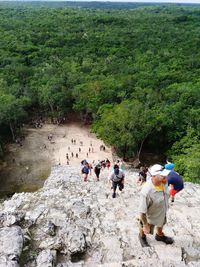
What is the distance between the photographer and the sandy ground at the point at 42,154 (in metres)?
26.9

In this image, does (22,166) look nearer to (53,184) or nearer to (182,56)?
(53,184)

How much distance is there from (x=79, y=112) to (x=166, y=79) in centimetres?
1270

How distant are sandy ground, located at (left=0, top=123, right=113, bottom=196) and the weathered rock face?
15845 mm

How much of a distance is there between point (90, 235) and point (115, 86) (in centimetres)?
3137

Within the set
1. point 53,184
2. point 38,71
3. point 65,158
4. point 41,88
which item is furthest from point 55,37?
point 53,184

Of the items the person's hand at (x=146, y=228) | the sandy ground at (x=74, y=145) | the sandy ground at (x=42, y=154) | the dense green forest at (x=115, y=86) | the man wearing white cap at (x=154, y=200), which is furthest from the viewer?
the sandy ground at (x=74, y=145)

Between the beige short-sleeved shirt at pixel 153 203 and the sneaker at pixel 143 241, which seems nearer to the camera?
the beige short-sleeved shirt at pixel 153 203

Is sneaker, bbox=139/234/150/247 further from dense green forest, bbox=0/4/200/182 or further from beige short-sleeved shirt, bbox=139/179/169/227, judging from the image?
dense green forest, bbox=0/4/200/182

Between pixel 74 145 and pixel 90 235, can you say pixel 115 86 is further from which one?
pixel 90 235

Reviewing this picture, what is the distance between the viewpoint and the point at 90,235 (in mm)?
8141

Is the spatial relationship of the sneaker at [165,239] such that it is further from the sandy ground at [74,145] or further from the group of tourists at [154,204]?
the sandy ground at [74,145]

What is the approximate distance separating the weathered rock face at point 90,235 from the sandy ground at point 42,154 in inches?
624

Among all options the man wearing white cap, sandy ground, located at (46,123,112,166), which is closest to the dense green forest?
sandy ground, located at (46,123,112,166)

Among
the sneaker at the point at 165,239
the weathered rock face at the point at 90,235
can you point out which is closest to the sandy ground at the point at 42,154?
the weathered rock face at the point at 90,235
